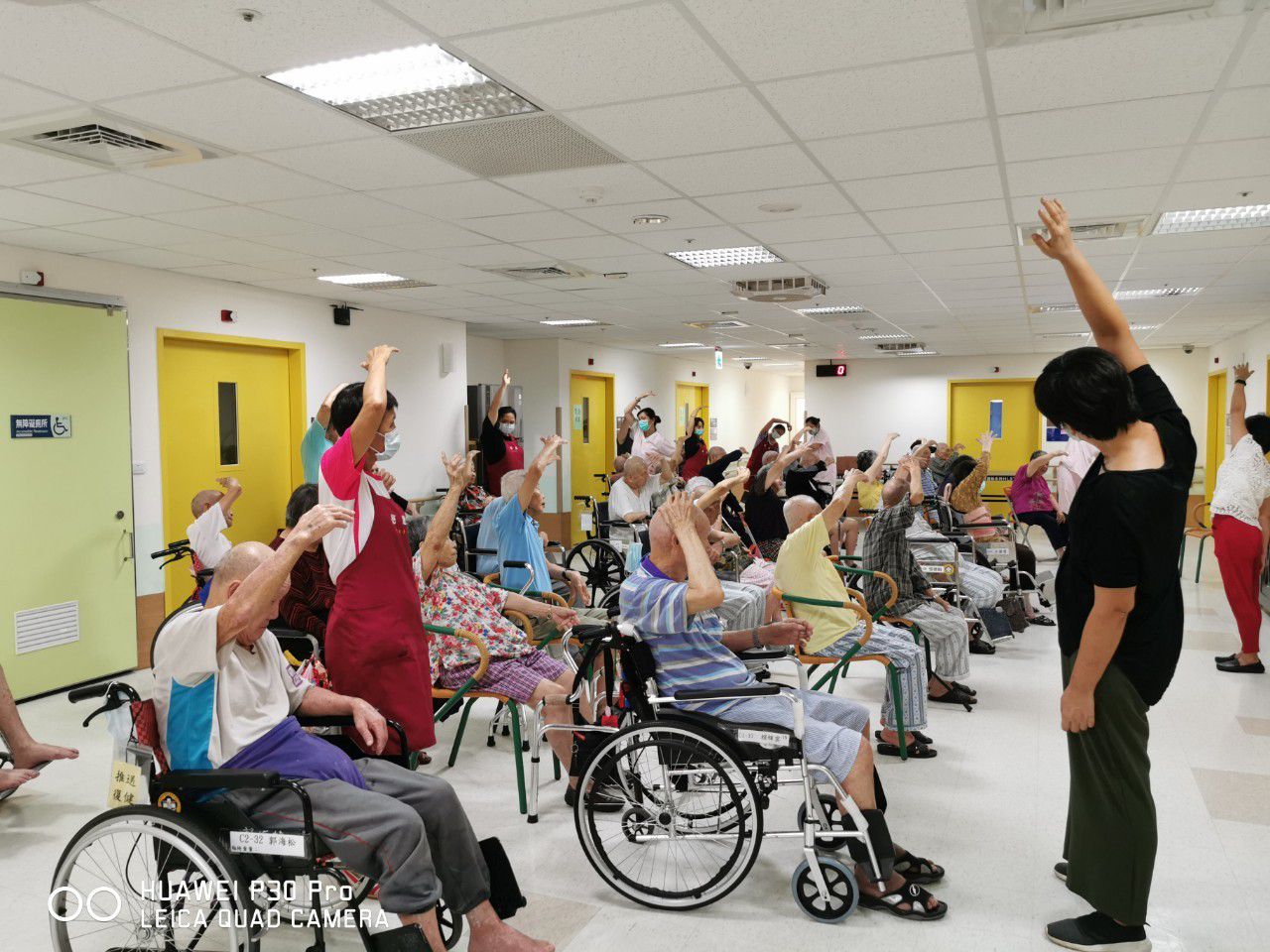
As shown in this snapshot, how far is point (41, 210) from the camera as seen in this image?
4359mm

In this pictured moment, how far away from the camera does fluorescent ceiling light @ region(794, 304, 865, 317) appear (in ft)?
28.2

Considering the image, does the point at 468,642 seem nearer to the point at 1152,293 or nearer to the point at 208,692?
the point at 208,692

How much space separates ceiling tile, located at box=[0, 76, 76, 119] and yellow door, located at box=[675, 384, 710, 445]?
12.4m

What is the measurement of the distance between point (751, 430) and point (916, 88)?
17.2 meters

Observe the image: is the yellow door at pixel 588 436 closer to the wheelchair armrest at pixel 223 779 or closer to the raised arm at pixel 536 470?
the raised arm at pixel 536 470

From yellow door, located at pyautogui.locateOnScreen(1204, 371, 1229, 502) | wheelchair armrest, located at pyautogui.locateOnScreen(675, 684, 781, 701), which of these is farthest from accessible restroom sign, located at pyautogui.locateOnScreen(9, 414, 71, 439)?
yellow door, located at pyautogui.locateOnScreen(1204, 371, 1229, 502)

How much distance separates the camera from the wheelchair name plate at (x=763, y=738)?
2.69m

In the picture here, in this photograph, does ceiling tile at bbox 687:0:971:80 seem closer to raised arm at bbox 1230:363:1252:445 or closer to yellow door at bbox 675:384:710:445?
raised arm at bbox 1230:363:1252:445

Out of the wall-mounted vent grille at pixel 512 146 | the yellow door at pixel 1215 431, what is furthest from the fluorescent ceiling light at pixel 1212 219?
the yellow door at pixel 1215 431

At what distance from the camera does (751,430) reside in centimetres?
2005

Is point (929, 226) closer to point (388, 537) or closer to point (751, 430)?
point (388, 537)

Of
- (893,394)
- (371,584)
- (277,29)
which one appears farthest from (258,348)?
(893,394)

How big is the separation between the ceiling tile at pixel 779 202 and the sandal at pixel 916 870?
280 centimetres

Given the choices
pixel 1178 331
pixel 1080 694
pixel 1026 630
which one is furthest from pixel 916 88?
pixel 1178 331
